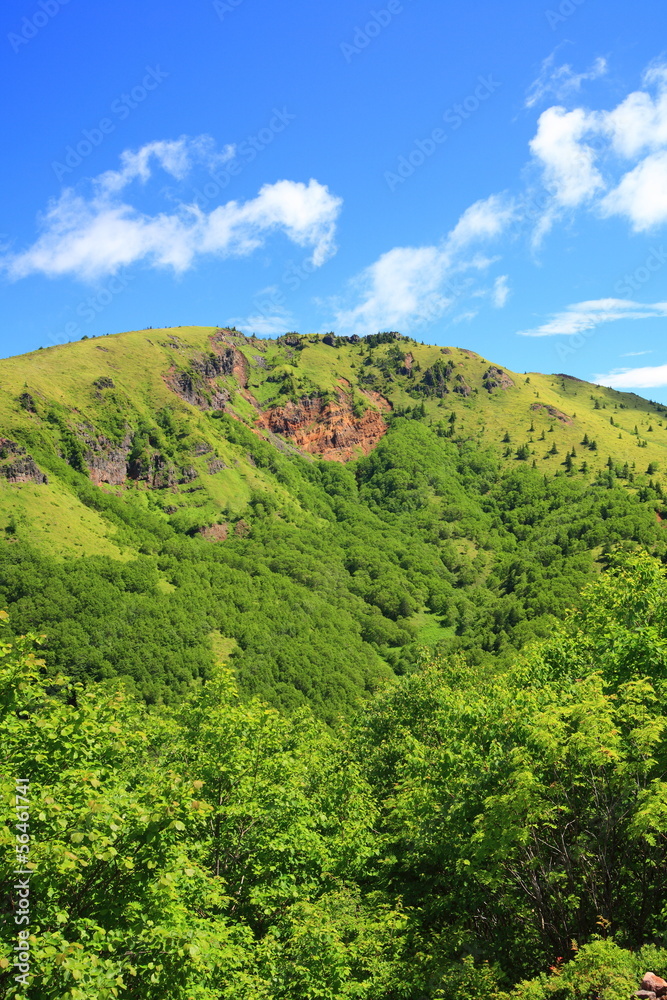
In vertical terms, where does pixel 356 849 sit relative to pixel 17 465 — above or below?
below

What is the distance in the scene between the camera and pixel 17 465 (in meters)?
189

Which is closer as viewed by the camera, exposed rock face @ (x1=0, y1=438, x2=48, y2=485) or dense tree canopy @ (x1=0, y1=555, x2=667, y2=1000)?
dense tree canopy @ (x1=0, y1=555, x2=667, y2=1000)

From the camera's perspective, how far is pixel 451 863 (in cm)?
2045

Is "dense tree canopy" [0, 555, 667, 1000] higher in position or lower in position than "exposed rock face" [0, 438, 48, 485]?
lower

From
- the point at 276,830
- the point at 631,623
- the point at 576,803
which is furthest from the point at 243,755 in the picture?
the point at 631,623

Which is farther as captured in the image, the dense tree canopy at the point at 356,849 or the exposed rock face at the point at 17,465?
the exposed rock face at the point at 17,465

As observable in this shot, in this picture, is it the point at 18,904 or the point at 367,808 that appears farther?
the point at 367,808

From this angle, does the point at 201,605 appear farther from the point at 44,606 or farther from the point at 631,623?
the point at 631,623

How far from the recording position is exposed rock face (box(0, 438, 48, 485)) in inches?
7323

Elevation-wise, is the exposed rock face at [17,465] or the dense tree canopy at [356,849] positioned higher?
the exposed rock face at [17,465]

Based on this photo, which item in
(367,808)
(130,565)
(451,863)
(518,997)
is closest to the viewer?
(518,997)

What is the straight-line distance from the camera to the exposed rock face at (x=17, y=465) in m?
186

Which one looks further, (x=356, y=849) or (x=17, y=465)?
(x=17, y=465)

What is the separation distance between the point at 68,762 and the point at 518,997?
36.0 ft
